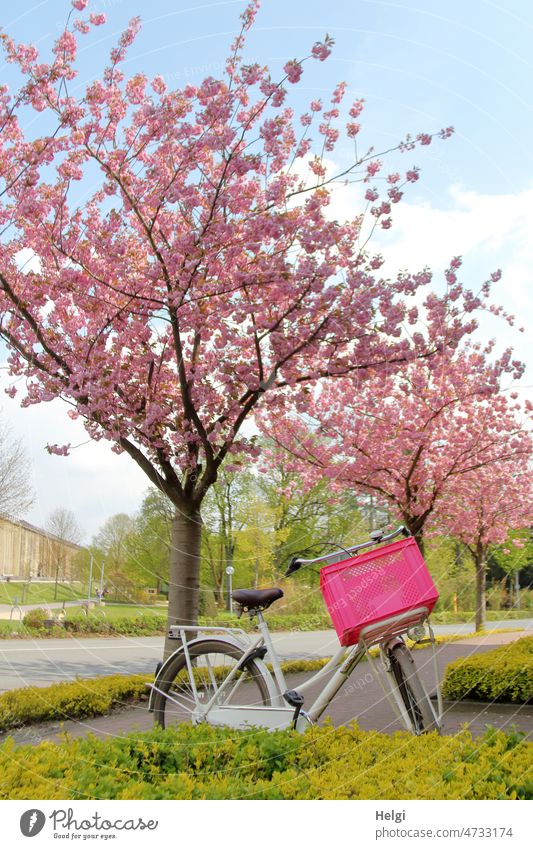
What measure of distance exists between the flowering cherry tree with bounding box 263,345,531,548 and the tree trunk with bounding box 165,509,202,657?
1552mm

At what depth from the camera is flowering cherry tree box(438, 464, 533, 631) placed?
11359 mm

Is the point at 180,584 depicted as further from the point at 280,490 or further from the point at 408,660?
the point at 408,660

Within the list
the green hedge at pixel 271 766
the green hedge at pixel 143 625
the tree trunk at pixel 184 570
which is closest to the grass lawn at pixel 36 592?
the green hedge at pixel 271 766

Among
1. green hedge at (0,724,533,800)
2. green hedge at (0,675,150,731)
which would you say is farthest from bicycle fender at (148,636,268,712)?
green hedge at (0,675,150,731)

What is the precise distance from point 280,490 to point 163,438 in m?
1.13

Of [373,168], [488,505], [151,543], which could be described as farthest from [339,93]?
[488,505]

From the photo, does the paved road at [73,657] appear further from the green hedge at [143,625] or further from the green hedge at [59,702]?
the green hedge at [59,702]

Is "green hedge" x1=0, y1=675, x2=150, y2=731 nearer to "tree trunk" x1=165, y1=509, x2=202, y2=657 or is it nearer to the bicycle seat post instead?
"tree trunk" x1=165, y1=509, x2=202, y2=657

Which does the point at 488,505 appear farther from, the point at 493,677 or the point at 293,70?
the point at 293,70

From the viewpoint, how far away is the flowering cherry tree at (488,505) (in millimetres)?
11359

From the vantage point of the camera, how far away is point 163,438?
18.5 feet

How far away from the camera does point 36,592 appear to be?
3.18 m
